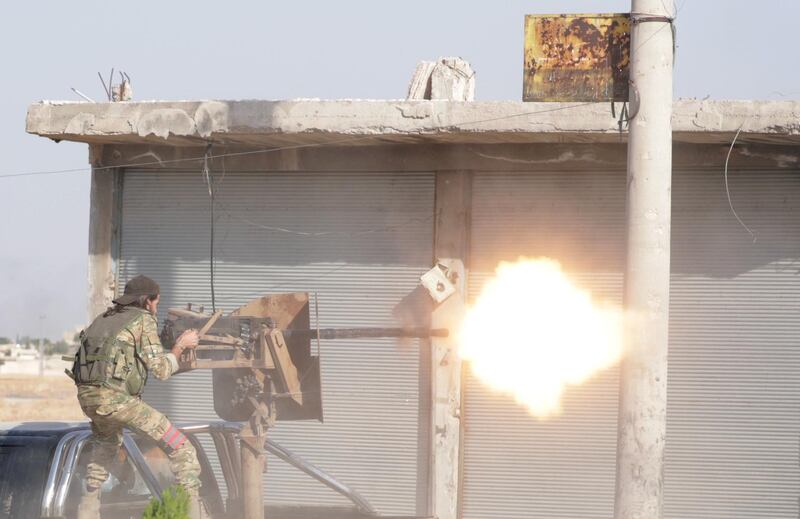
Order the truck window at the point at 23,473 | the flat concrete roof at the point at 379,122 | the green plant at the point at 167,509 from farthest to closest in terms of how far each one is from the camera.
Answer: the flat concrete roof at the point at 379,122
the truck window at the point at 23,473
the green plant at the point at 167,509

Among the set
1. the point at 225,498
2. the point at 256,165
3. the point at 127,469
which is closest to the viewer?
the point at 127,469

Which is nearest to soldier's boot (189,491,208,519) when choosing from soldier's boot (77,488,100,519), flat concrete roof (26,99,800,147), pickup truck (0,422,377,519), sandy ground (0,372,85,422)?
pickup truck (0,422,377,519)

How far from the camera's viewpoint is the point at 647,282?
719 cm

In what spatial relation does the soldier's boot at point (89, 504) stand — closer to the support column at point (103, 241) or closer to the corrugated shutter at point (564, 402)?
the corrugated shutter at point (564, 402)

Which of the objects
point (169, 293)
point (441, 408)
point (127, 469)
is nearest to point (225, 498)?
point (127, 469)

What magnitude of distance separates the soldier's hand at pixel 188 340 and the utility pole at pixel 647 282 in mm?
2821

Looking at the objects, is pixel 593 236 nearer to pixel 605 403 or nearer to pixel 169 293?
pixel 605 403

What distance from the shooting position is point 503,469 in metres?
10.4

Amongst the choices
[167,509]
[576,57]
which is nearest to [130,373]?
[167,509]

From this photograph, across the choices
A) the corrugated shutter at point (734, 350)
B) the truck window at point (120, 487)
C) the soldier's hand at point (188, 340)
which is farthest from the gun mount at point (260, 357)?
the corrugated shutter at point (734, 350)

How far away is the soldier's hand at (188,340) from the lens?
7.56m

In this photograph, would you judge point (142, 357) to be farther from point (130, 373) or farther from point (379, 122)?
point (379, 122)

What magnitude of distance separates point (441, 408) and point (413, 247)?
1520 mm

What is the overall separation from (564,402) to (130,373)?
441 cm
